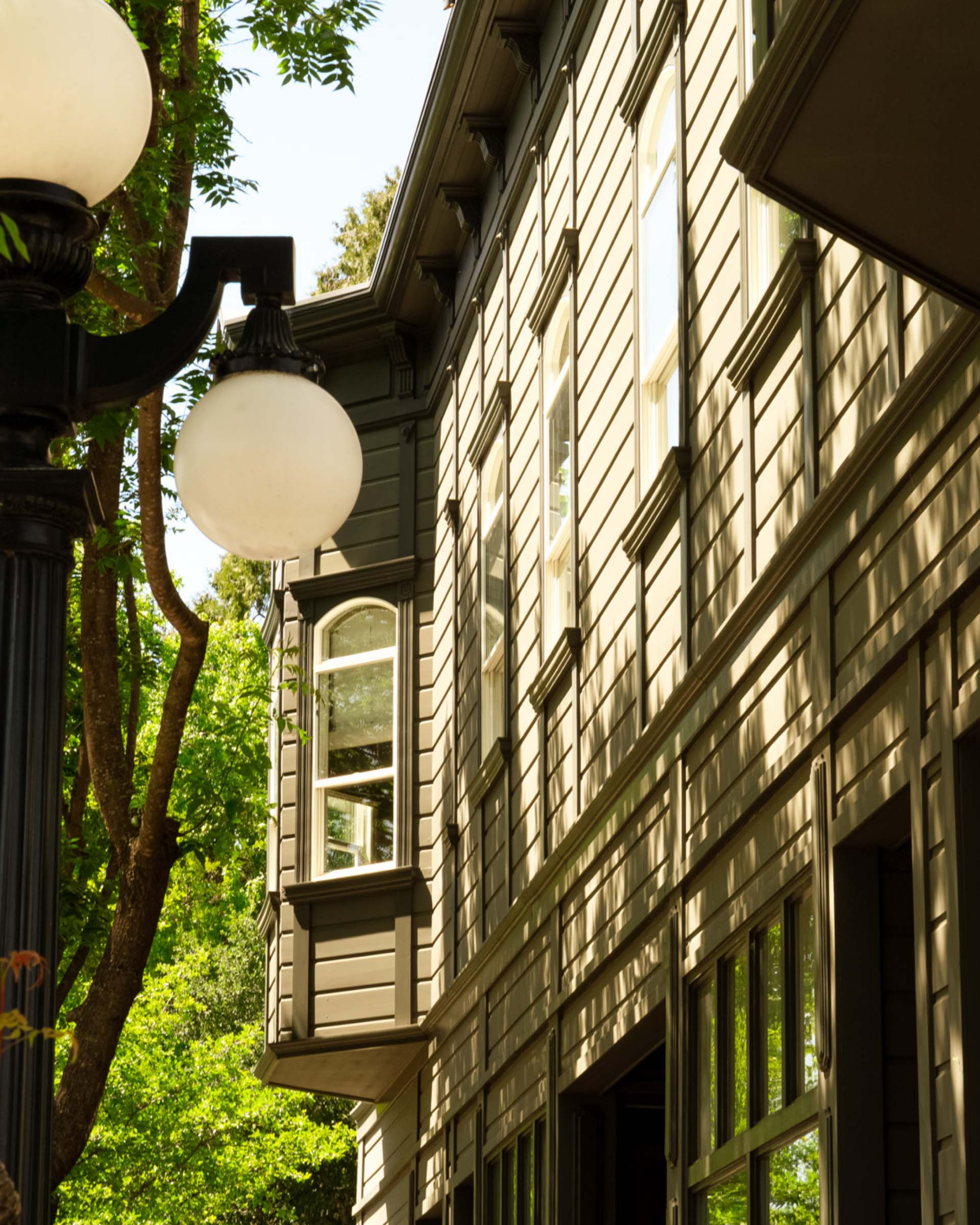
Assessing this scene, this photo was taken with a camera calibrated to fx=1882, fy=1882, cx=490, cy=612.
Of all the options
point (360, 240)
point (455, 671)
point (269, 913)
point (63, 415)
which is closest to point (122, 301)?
point (63, 415)

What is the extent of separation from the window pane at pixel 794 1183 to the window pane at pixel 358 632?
11114mm

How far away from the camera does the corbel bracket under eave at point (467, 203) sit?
1595 centimetres

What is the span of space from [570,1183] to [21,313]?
816 cm

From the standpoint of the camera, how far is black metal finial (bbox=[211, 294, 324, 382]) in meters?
4.08

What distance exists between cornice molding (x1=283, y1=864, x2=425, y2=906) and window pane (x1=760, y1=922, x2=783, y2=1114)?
9418mm

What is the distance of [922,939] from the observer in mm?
5473

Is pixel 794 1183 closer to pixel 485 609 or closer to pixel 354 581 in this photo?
pixel 485 609

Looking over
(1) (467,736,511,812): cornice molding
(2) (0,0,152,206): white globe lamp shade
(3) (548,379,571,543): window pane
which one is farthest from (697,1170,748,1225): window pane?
(1) (467,736,511,812): cornice molding

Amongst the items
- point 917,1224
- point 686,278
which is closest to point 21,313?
point 917,1224

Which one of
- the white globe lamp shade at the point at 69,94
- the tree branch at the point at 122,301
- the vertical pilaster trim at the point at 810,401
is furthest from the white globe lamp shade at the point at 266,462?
the tree branch at the point at 122,301

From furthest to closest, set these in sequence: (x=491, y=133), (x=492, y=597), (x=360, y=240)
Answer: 1. (x=360, y=240)
2. (x=491, y=133)
3. (x=492, y=597)

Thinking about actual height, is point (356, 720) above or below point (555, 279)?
below

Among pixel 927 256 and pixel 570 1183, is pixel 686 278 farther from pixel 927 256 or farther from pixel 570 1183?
pixel 570 1183

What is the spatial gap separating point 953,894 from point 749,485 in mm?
2857
